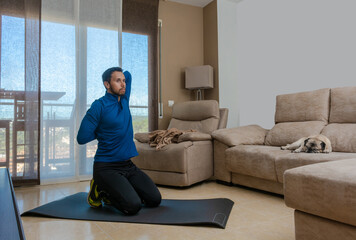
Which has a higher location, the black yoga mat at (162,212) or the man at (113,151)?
the man at (113,151)

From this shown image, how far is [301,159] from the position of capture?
6.95ft

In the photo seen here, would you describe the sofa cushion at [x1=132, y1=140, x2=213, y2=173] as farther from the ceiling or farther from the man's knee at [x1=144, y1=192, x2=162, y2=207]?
the ceiling

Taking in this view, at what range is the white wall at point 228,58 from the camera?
4.44 metres

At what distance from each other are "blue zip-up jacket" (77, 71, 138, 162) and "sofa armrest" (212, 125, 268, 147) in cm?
111

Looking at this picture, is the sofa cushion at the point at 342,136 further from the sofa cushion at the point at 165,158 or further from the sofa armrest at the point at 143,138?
the sofa armrest at the point at 143,138

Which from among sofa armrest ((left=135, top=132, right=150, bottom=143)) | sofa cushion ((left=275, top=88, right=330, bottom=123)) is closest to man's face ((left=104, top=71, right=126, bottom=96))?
sofa armrest ((left=135, top=132, right=150, bottom=143))

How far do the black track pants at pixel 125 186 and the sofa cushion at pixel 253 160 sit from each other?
928mm

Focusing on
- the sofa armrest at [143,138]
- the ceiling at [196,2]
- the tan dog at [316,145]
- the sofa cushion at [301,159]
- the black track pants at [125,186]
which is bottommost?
the black track pants at [125,186]

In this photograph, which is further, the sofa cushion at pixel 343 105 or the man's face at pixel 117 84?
the sofa cushion at pixel 343 105

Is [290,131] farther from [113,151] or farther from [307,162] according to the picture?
[113,151]

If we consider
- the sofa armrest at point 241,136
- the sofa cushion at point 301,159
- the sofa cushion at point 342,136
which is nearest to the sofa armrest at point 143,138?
the sofa armrest at point 241,136

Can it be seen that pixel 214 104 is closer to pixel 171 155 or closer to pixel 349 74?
pixel 171 155

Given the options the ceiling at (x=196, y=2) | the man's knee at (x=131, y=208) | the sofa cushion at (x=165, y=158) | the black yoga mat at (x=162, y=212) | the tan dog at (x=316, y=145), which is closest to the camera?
the black yoga mat at (x=162, y=212)

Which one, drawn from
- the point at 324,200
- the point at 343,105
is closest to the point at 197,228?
the point at 324,200
